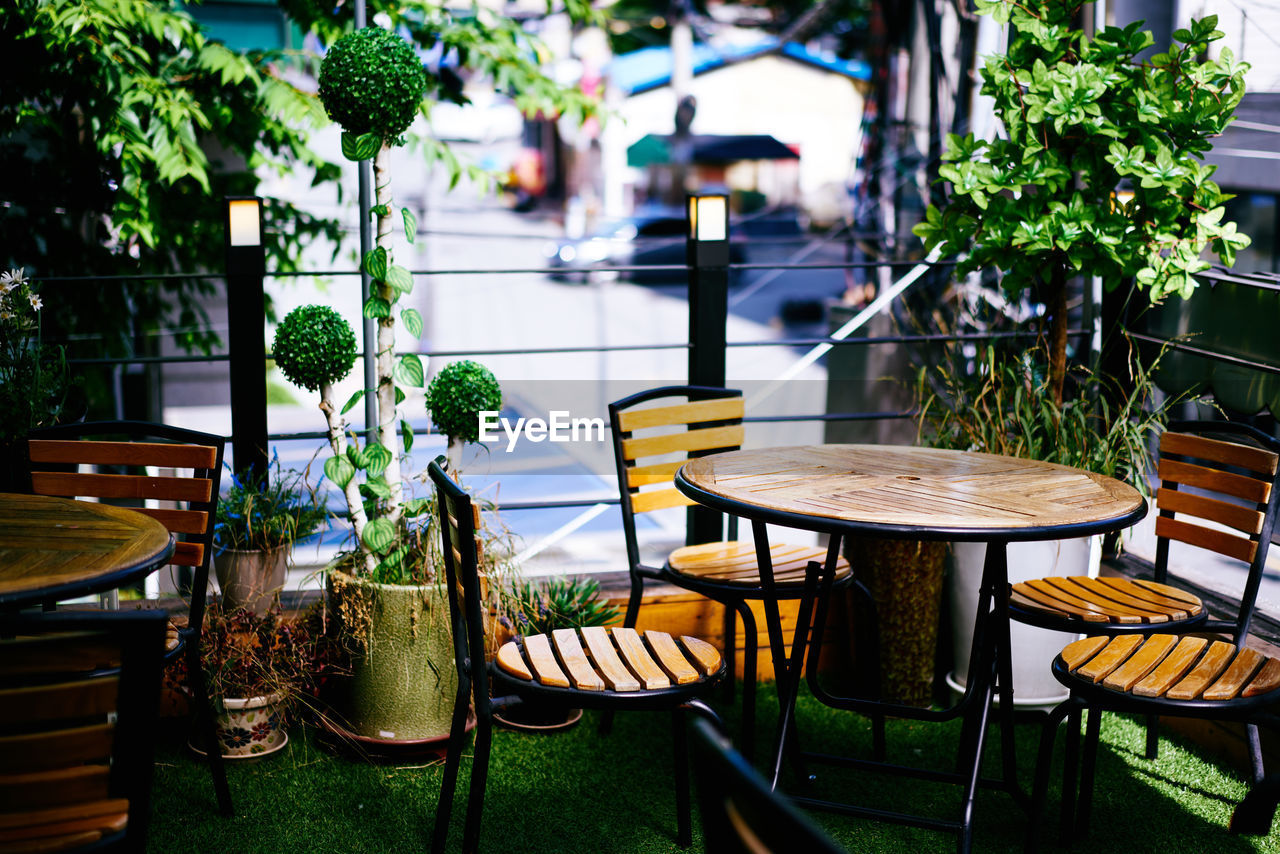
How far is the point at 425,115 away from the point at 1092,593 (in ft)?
8.49

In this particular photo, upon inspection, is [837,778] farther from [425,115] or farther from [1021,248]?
[425,115]

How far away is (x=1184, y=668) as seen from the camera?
239 centimetres

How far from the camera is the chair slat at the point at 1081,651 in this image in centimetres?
243

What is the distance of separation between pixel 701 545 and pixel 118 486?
1501mm

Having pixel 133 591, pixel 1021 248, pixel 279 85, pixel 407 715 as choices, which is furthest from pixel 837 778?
pixel 279 85

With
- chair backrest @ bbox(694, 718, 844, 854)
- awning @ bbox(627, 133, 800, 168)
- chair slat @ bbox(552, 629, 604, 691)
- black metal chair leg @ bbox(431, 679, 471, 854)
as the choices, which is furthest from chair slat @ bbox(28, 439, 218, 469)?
awning @ bbox(627, 133, 800, 168)

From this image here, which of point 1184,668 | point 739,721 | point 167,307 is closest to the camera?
point 1184,668

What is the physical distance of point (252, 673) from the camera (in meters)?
2.93

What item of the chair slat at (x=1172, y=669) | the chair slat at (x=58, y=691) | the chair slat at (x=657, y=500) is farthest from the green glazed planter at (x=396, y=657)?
the chair slat at (x=1172, y=669)

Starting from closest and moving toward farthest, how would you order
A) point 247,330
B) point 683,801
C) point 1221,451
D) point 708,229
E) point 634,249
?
point 683,801 < point 1221,451 < point 247,330 < point 708,229 < point 634,249

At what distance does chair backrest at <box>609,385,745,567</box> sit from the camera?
10.2 ft

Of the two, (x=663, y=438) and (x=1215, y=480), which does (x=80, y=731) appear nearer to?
(x=663, y=438)

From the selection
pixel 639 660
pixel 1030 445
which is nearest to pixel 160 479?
pixel 639 660

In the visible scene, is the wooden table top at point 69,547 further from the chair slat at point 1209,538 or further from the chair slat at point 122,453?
the chair slat at point 1209,538
